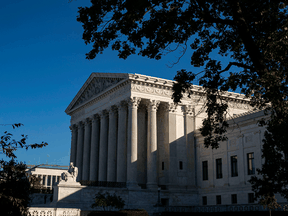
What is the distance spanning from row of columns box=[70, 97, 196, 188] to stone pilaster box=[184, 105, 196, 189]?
497cm

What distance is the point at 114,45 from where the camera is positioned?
677 inches

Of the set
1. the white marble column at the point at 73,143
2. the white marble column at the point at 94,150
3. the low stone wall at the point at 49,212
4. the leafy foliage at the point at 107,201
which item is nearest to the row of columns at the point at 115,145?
the white marble column at the point at 94,150

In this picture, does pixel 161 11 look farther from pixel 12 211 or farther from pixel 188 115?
pixel 188 115

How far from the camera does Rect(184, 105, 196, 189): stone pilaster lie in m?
47.1

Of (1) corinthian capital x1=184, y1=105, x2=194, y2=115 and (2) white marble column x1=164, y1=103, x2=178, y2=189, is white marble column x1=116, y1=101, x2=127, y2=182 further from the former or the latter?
(1) corinthian capital x1=184, y1=105, x2=194, y2=115

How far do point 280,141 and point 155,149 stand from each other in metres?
30.6

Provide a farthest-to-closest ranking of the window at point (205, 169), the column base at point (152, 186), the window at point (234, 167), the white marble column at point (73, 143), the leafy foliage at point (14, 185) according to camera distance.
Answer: the white marble column at point (73, 143), the window at point (205, 169), the column base at point (152, 186), the window at point (234, 167), the leafy foliage at point (14, 185)

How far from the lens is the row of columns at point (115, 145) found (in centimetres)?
4384

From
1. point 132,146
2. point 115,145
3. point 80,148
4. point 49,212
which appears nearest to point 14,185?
point 49,212

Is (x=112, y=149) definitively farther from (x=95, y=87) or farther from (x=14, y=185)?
(x=14, y=185)

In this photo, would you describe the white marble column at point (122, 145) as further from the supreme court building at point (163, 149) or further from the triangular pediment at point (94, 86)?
the triangular pediment at point (94, 86)

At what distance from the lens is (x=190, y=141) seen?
159 feet

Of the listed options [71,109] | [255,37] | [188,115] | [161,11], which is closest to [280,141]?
[255,37]

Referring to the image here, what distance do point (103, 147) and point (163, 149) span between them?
28.3ft
